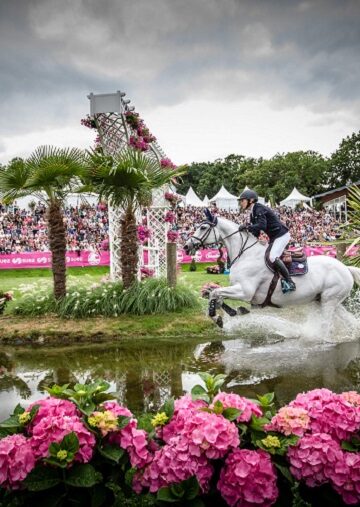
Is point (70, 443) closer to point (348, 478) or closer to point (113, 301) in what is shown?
point (348, 478)

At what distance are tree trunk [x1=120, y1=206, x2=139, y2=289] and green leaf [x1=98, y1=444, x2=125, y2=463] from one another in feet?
23.8

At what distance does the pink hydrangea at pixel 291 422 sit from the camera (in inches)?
91.6

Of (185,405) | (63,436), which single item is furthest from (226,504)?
(63,436)

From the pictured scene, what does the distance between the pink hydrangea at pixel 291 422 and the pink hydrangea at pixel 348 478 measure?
24 centimetres

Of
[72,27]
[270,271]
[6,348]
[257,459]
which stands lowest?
[6,348]

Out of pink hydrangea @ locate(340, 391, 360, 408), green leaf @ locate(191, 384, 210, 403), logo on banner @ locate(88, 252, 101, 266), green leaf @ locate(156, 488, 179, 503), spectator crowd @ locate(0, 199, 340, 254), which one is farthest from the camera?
spectator crowd @ locate(0, 199, 340, 254)

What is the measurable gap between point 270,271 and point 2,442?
6.01 metres

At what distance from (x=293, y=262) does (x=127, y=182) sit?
12.6 feet

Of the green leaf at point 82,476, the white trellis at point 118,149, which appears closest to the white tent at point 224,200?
the white trellis at point 118,149

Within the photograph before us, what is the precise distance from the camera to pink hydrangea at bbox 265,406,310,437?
233cm

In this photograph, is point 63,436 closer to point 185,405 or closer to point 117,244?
point 185,405

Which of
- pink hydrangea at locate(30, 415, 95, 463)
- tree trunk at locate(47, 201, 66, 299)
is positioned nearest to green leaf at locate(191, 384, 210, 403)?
pink hydrangea at locate(30, 415, 95, 463)

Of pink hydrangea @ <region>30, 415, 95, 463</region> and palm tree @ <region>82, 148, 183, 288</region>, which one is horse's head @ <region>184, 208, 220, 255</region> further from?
pink hydrangea @ <region>30, 415, 95, 463</region>

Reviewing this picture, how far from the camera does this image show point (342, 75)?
1675 cm
